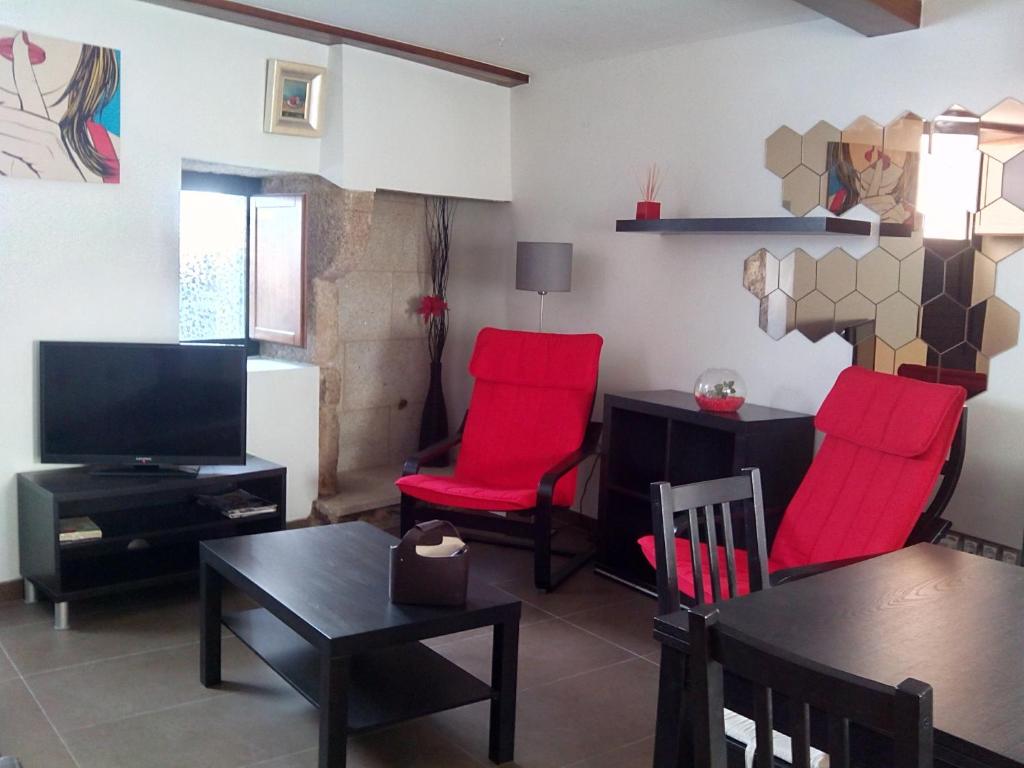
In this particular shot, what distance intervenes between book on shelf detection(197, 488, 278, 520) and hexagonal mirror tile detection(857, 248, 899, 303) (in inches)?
101

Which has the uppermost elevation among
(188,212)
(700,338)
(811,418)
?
(188,212)

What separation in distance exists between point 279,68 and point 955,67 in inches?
109

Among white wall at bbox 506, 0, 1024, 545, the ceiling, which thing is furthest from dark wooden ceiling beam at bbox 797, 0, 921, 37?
the ceiling

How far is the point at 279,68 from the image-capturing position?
4254 mm

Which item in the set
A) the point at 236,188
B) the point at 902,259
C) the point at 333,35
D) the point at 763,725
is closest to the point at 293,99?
the point at 333,35

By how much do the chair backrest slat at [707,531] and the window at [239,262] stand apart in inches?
117

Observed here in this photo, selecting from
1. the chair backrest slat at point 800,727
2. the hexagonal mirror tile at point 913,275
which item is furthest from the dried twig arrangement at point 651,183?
the chair backrest slat at point 800,727

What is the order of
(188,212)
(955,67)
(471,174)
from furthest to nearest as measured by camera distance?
(471,174)
(188,212)
(955,67)

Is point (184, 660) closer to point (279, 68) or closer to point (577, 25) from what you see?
point (279, 68)

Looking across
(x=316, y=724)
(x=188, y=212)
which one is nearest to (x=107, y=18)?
(x=188, y=212)

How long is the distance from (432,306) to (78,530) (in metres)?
2.40

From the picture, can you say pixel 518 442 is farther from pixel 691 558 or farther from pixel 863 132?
pixel 691 558

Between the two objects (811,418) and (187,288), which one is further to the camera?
(187,288)

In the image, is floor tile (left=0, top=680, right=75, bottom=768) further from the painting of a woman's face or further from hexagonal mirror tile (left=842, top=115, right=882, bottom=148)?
hexagonal mirror tile (left=842, top=115, right=882, bottom=148)
